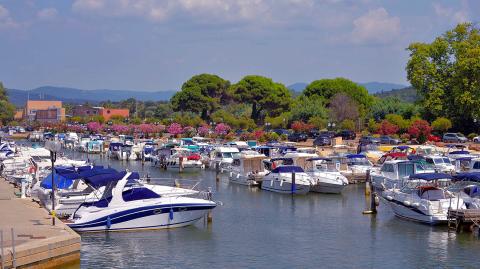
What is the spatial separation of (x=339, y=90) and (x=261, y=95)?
14.4 metres

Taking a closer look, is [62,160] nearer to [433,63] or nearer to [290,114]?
[433,63]

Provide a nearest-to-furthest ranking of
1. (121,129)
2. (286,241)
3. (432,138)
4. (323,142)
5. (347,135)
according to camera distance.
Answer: (286,241) → (432,138) → (323,142) → (347,135) → (121,129)

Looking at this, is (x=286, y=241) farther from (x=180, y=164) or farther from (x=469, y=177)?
(x=180, y=164)

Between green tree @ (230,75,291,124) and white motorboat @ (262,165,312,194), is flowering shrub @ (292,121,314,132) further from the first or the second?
white motorboat @ (262,165,312,194)

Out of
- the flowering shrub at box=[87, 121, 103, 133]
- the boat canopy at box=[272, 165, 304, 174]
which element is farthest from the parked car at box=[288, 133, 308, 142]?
the flowering shrub at box=[87, 121, 103, 133]

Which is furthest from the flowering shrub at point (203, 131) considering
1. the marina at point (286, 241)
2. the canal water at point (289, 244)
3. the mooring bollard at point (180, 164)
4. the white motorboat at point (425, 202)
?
the white motorboat at point (425, 202)

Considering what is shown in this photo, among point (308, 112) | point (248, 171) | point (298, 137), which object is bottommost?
point (248, 171)

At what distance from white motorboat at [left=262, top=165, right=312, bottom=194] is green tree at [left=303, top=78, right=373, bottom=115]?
77817 millimetres

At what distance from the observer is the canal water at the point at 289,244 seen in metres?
30.8

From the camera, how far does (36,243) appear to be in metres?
26.4

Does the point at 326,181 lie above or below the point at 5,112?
below

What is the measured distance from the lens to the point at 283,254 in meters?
32.2

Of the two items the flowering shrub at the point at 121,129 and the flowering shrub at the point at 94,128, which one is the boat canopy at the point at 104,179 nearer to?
the flowering shrub at the point at 121,129

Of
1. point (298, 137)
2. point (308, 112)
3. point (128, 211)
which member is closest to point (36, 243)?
point (128, 211)
